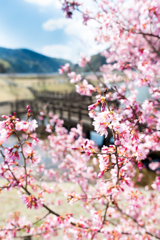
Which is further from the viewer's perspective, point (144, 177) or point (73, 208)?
point (144, 177)

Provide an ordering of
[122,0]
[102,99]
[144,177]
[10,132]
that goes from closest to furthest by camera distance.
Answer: [102,99] → [10,132] → [122,0] → [144,177]

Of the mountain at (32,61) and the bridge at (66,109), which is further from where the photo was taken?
the bridge at (66,109)

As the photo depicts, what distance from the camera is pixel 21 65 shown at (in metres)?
30.5

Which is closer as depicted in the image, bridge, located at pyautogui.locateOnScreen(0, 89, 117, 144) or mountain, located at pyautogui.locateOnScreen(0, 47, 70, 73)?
mountain, located at pyautogui.locateOnScreen(0, 47, 70, 73)

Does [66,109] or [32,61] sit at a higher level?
[32,61]

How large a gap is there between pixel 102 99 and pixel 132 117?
1.06 meters

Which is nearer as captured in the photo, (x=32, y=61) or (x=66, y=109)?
(x=66, y=109)

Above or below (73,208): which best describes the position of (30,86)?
above

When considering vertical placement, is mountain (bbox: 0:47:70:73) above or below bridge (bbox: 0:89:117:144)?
above

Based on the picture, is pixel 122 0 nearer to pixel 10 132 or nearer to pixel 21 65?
pixel 10 132

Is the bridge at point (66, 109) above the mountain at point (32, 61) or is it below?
below

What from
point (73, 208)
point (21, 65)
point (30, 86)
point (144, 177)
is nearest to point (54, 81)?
point (30, 86)

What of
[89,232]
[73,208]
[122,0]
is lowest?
[73,208]

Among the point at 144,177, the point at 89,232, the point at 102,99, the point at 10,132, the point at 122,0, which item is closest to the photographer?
the point at 102,99
